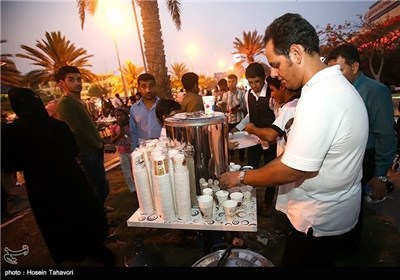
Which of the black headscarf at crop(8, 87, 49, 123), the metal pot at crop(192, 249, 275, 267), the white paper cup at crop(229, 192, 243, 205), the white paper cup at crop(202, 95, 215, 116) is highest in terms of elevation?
the black headscarf at crop(8, 87, 49, 123)

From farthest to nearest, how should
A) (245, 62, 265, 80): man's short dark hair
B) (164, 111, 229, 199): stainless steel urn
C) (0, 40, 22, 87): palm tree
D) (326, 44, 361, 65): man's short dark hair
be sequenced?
(245, 62, 265, 80): man's short dark hair
(326, 44, 361, 65): man's short dark hair
(0, 40, 22, 87): palm tree
(164, 111, 229, 199): stainless steel urn

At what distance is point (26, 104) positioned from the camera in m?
1.81

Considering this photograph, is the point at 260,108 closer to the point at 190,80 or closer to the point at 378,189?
the point at 190,80

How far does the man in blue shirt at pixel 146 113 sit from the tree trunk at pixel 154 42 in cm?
Answer: 245

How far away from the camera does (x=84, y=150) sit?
2.81 meters

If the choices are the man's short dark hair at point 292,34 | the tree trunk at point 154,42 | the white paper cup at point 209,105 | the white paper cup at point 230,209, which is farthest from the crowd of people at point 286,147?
the tree trunk at point 154,42

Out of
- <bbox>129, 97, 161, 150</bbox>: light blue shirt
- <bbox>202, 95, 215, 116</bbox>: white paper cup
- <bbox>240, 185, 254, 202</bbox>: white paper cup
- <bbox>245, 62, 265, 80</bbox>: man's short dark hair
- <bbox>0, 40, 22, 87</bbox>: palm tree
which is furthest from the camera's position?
<bbox>129, 97, 161, 150</bbox>: light blue shirt

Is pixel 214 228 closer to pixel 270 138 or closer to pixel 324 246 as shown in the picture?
pixel 324 246

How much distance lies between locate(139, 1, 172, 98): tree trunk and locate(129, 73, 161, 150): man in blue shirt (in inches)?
96.4

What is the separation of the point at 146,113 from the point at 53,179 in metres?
1.50

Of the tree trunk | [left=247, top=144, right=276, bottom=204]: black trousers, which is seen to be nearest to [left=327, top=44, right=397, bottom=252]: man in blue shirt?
[left=247, top=144, right=276, bottom=204]: black trousers

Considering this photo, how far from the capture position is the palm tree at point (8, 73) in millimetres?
1790

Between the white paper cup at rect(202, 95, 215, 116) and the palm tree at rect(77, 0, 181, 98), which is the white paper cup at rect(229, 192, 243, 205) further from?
the palm tree at rect(77, 0, 181, 98)

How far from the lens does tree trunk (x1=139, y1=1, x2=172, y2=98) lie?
16.9 feet
